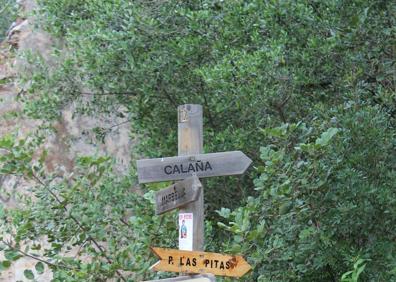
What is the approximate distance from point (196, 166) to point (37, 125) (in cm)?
674

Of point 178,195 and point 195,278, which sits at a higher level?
point 178,195

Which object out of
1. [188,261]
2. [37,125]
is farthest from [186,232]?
[37,125]

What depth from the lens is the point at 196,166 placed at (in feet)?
15.2

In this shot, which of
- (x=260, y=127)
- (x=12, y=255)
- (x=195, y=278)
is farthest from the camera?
(x=260, y=127)

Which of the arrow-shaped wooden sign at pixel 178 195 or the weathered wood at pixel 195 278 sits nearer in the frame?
the weathered wood at pixel 195 278

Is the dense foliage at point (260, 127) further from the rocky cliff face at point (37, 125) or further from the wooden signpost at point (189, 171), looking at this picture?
the rocky cliff face at point (37, 125)

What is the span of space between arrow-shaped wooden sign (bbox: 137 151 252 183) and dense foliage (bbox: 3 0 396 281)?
0.38 m

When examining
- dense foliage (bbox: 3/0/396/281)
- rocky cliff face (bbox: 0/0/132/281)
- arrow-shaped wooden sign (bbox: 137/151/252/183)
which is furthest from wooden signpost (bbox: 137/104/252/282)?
rocky cliff face (bbox: 0/0/132/281)

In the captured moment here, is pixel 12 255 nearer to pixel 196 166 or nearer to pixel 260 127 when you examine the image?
pixel 196 166

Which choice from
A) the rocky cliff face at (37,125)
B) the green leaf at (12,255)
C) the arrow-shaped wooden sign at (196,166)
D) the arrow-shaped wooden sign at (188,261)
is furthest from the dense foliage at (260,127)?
the rocky cliff face at (37,125)

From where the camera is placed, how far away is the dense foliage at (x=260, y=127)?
548cm

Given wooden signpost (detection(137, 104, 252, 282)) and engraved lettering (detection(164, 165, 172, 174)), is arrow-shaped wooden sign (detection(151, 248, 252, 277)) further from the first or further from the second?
engraved lettering (detection(164, 165, 172, 174))

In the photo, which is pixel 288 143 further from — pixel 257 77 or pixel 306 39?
pixel 306 39

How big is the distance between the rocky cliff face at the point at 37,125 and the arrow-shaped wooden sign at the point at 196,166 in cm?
469
